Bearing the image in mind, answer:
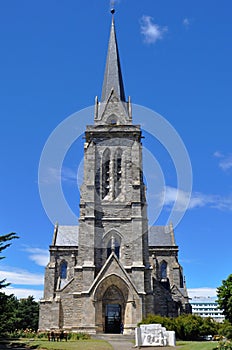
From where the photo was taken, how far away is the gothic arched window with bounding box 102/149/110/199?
39.4 metres

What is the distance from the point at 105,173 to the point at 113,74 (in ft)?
49.0

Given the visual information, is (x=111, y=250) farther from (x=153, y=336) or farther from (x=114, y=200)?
(x=153, y=336)

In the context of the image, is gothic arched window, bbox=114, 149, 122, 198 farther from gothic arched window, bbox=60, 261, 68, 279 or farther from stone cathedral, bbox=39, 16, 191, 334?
gothic arched window, bbox=60, 261, 68, 279

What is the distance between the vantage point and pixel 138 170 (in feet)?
129

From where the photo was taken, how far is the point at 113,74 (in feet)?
157

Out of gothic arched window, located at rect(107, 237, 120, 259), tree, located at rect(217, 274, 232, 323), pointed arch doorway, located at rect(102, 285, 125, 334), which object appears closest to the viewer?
tree, located at rect(217, 274, 232, 323)

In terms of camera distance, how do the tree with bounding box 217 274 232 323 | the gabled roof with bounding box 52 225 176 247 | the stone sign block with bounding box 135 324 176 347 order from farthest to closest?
the gabled roof with bounding box 52 225 176 247, the stone sign block with bounding box 135 324 176 347, the tree with bounding box 217 274 232 323

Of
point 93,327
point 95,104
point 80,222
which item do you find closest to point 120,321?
point 93,327

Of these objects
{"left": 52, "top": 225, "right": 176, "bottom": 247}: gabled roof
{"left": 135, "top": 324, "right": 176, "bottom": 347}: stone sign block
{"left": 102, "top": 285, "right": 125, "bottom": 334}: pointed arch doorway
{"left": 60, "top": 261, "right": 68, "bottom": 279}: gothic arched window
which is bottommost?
{"left": 135, "top": 324, "right": 176, "bottom": 347}: stone sign block

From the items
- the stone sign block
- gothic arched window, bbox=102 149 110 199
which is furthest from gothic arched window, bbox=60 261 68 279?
the stone sign block

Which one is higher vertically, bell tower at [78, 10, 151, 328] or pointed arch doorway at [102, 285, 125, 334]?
bell tower at [78, 10, 151, 328]

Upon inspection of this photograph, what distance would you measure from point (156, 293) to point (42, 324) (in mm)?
12386

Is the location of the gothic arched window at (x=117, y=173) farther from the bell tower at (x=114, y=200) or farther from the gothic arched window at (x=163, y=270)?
the gothic arched window at (x=163, y=270)

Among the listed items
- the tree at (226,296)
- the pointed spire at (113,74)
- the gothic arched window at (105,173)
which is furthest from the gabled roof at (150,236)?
the tree at (226,296)
